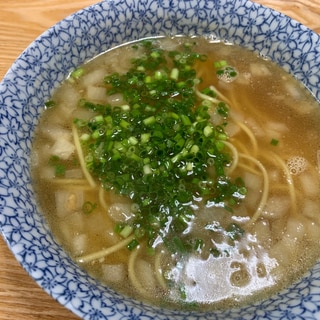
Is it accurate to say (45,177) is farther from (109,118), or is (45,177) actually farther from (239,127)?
(239,127)

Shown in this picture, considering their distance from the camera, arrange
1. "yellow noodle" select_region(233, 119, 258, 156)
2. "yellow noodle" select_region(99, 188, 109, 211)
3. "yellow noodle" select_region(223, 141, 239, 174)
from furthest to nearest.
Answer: "yellow noodle" select_region(233, 119, 258, 156), "yellow noodle" select_region(223, 141, 239, 174), "yellow noodle" select_region(99, 188, 109, 211)

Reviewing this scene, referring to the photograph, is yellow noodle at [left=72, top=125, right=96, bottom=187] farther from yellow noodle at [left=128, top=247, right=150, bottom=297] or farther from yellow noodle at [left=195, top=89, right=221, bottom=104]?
yellow noodle at [left=195, top=89, right=221, bottom=104]

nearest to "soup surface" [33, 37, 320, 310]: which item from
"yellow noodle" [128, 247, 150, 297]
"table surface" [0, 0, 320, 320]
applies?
"yellow noodle" [128, 247, 150, 297]

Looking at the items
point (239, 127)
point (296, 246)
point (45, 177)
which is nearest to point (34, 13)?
point (45, 177)

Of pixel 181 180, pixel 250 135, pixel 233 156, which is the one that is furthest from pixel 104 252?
pixel 250 135

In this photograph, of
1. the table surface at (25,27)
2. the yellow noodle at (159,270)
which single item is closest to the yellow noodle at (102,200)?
the yellow noodle at (159,270)

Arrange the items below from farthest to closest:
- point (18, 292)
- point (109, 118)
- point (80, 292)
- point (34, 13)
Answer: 1. point (34, 13)
2. point (109, 118)
3. point (18, 292)
4. point (80, 292)
